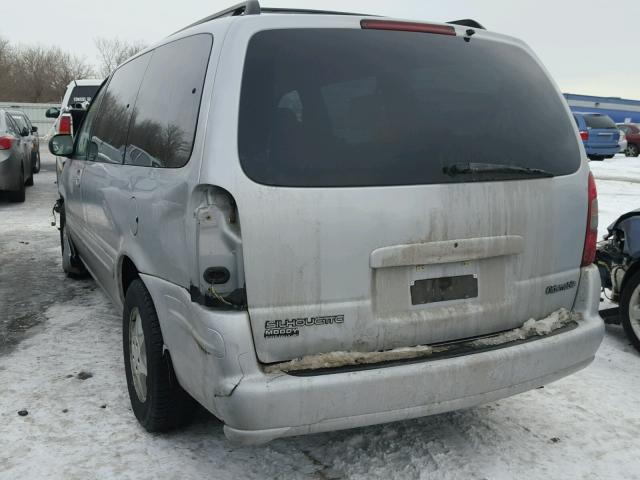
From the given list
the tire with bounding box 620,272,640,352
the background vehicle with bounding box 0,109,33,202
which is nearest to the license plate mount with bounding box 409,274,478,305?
the tire with bounding box 620,272,640,352

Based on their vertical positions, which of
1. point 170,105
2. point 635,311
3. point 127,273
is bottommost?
point 635,311

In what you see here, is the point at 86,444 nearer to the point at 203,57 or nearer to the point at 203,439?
the point at 203,439

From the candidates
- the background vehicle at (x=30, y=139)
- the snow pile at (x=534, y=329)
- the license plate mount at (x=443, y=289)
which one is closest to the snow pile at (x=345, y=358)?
the license plate mount at (x=443, y=289)

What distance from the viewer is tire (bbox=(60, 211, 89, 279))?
18.6 feet

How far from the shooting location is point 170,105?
9.38ft

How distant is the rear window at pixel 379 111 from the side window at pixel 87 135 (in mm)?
2308

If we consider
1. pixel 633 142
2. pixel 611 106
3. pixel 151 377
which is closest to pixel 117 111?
pixel 151 377

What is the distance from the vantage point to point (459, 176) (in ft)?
8.32

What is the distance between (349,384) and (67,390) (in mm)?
2026

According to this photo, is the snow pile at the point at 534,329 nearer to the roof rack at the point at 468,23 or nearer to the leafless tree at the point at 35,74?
the roof rack at the point at 468,23

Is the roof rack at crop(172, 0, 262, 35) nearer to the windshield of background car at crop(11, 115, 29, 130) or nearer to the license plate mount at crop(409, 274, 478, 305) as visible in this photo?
the license plate mount at crop(409, 274, 478, 305)

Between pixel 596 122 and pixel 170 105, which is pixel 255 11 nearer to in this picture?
pixel 170 105

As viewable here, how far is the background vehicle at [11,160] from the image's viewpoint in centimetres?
1035

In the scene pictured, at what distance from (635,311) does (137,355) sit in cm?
335
